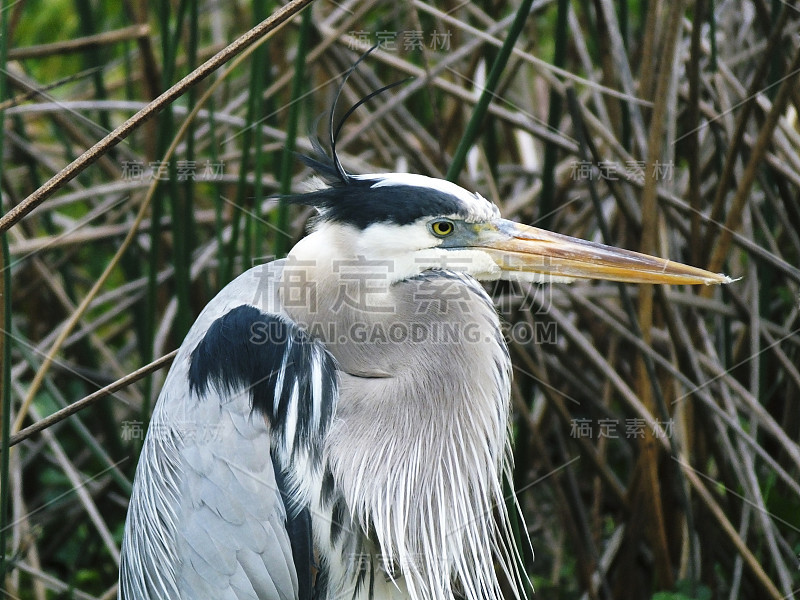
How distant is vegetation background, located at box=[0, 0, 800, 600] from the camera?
6.70 ft

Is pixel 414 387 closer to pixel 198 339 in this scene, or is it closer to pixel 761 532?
pixel 198 339

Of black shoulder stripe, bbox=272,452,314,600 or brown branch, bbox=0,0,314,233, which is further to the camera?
black shoulder stripe, bbox=272,452,314,600

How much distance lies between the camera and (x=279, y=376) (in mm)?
1619

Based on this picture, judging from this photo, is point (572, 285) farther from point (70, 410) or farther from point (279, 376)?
point (70, 410)

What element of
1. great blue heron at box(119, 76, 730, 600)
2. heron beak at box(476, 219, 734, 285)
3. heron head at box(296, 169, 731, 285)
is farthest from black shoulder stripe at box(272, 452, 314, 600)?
heron beak at box(476, 219, 734, 285)

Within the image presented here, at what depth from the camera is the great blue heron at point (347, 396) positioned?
158 centimetres

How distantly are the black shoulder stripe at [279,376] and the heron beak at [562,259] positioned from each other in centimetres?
42

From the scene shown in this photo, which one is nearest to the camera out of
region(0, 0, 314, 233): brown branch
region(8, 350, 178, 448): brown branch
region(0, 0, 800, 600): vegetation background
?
region(0, 0, 314, 233): brown branch

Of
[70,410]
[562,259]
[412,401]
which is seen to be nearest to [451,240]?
[562,259]

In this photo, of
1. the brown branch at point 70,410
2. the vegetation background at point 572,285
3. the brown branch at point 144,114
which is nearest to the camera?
the brown branch at point 144,114

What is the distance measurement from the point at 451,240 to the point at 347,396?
380 millimetres

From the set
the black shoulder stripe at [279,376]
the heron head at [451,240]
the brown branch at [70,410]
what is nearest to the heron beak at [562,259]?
the heron head at [451,240]

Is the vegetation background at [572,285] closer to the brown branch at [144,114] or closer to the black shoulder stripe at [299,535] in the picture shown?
the brown branch at [144,114]

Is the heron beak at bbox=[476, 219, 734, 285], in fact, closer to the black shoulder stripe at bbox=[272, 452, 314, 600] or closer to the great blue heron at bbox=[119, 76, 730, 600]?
the great blue heron at bbox=[119, 76, 730, 600]
